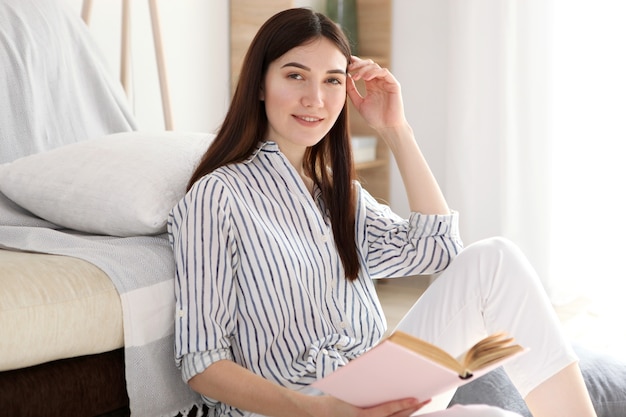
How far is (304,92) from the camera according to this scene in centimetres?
148

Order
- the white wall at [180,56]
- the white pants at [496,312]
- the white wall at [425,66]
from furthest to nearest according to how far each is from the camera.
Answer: the white wall at [425,66], the white wall at [180,56], the white pants at [496,312]

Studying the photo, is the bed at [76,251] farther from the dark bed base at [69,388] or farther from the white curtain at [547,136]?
the white curtain at [547,136]

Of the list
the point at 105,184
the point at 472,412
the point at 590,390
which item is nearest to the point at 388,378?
the point at 472,412

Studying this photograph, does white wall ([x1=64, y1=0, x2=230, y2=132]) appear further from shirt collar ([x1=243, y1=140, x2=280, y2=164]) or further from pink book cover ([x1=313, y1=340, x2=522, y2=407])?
pink book cover ([x1=313, y1=340, x2=522, y2=407])

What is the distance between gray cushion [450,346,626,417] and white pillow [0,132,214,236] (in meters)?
0.80

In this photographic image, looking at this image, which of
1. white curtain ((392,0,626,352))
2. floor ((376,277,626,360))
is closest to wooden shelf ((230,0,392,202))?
white curtain ((392,0,626,352))

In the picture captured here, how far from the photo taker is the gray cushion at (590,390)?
186 cm

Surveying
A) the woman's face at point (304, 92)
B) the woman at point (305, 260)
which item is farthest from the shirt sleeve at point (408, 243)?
the woman's face at point (304, 92)

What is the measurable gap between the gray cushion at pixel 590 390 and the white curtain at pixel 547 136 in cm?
121

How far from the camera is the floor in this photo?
113 inches

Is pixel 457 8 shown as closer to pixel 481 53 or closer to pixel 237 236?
pixel 481 53

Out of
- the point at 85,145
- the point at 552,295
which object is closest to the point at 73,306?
the point at 85,145

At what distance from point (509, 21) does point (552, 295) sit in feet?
3.47

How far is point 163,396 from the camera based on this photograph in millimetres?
1357
